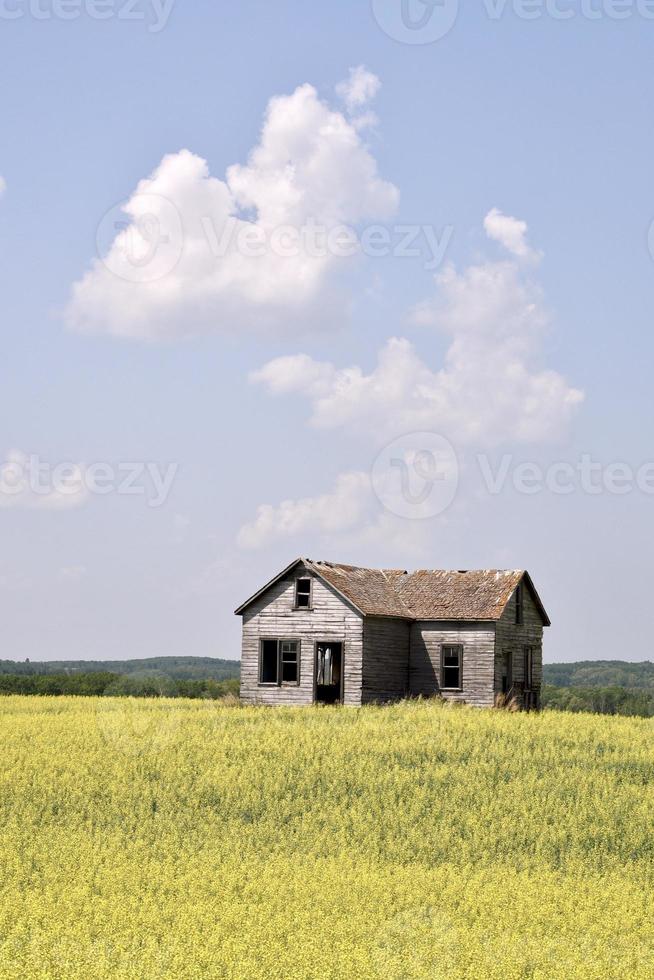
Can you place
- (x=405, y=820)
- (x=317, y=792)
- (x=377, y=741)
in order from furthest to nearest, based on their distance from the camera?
(x=377, y=741)
(x=317, y=792)
(x=405, y=820)

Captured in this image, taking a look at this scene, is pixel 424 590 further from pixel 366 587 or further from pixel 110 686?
pixel 110 686

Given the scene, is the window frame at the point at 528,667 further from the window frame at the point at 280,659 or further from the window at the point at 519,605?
the window frame at the point at 280,659

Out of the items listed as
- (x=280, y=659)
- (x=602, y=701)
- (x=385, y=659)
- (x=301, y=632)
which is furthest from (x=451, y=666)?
(x=602, y=701)

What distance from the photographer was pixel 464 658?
143ft

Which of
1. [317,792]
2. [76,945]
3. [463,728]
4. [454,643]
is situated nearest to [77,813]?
[317,792]

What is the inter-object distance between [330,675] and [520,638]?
8499 millimetres

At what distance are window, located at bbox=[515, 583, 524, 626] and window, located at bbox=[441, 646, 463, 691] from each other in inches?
134

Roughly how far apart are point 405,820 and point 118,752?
987 centimetres

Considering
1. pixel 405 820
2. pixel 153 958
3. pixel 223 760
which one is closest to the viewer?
pixel 153 958

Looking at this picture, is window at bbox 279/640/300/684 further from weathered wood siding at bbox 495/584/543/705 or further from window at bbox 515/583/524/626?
window at bbox 515/583/524/626

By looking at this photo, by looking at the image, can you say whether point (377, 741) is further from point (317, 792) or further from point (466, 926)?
point (466, 926)

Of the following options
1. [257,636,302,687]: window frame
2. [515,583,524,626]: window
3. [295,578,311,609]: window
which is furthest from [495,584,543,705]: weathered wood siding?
[257,636,302,687]: window frame

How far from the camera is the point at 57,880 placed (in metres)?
17.4

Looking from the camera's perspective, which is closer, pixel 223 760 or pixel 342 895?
pixel 342 895
